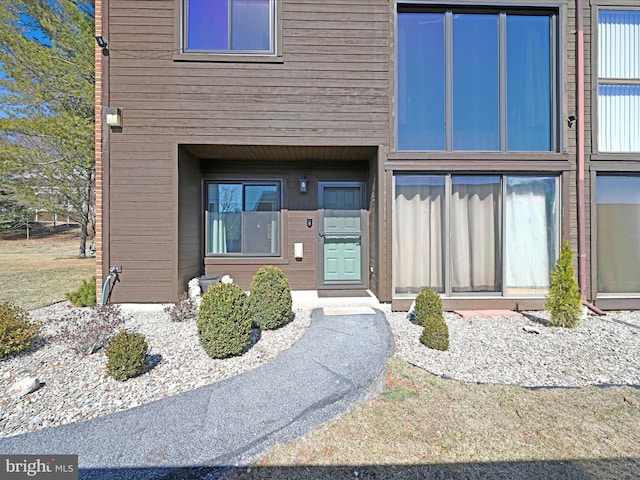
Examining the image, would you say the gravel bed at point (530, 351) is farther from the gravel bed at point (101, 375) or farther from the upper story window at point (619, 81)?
the upper story window at point (619, 81)

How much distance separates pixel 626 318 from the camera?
4.71 meters

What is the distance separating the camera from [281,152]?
5.39 meters

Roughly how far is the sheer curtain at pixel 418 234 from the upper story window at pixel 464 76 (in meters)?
0.63

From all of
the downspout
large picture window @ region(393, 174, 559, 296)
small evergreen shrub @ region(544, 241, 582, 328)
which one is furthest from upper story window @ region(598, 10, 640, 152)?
small evergreen shrub @ region(544, 241, 582, 328)

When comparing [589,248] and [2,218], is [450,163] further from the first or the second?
[2,218]

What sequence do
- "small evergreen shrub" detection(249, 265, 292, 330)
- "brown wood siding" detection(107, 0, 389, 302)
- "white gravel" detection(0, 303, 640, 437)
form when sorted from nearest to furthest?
"white gravel" detection(0, 303, 640, 437) < "small evergreen shrub" detection(249, 265, 292, 330) < "brown wood siding" detection(107, 0, 389, 302)

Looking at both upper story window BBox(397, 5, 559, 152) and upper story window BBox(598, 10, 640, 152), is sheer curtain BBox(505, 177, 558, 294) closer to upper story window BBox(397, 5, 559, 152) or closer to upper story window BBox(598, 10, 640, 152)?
upper story window BBox(397, 5, 559, 152)

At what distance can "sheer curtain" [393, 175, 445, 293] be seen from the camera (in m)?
4.96

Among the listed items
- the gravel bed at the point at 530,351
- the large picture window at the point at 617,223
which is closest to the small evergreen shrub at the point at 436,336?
the gravel bed at the point at 530,351

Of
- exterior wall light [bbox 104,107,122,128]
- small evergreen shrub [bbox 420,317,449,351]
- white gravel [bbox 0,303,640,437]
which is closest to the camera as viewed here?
white gravel [bbox 0,303,640,437]

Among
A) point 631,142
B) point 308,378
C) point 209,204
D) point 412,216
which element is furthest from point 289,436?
point 631,142

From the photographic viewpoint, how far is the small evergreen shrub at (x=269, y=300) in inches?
151

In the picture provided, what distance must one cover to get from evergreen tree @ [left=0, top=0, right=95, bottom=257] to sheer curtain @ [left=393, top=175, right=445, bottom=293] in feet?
35.3

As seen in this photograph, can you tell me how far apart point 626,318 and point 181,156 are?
7.10 meters
